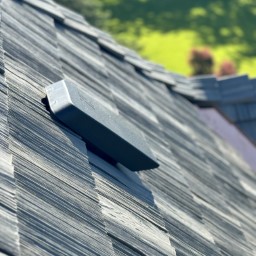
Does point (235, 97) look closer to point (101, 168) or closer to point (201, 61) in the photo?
point (101, 168)

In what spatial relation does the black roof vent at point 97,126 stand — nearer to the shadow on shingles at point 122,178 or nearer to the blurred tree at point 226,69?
the shadow on shingles at point 122,178

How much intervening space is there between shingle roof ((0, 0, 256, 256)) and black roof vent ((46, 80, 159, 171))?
7 cm

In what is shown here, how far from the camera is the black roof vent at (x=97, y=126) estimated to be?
5.52 m

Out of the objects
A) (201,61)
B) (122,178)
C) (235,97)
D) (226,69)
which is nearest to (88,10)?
(201,61)

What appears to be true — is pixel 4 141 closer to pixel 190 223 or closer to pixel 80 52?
pixel 190 223

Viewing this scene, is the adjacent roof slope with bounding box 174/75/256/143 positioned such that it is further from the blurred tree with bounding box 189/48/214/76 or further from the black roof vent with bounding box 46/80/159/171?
the blurred tree with bounding box 189/48/214/76

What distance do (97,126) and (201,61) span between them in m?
21.8

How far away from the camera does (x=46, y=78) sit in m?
6.25

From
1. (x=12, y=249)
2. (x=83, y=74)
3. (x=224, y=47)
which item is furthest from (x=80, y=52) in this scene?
(x=224, y=47)

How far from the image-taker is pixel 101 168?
5566 mm

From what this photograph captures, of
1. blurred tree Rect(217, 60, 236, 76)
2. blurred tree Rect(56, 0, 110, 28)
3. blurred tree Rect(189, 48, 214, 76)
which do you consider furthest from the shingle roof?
Answer: blurred tree Rect(56, 0, 110, 28)

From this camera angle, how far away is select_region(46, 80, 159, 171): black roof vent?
552 cm

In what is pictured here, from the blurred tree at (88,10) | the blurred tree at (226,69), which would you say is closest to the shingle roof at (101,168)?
the blurred tree at (226,69)

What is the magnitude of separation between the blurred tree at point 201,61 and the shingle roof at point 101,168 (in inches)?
677
